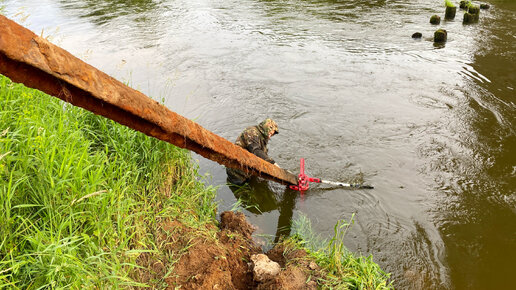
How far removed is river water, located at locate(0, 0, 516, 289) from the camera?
15.4ft

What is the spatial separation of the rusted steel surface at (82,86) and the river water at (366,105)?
2431mm

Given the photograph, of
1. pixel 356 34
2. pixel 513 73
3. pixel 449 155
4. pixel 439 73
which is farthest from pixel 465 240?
pixel 356 34

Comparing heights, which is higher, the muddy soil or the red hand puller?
the muddy soil

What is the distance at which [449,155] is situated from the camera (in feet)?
20.6

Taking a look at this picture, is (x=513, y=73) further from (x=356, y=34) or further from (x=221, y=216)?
(x=221, y=216)

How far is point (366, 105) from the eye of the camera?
8227mm

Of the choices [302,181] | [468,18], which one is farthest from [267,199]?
[468,18]

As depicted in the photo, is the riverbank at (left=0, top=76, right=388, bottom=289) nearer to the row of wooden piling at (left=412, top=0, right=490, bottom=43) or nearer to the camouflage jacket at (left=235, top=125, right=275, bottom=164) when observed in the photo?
the camouflage jacket at (left=235, top=125, right=275, bottom=164)

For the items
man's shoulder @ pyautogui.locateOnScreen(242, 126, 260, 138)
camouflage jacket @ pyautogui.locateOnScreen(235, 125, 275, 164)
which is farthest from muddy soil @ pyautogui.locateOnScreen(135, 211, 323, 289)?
man's shoulder @ pyautogui.locateOnScreen(242, 126, 260, 138)

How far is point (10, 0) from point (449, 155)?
82.2ft

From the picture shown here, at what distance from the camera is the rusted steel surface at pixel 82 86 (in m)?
1.72

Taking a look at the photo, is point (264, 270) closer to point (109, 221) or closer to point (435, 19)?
point (109, 221)

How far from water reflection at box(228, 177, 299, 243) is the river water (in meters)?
0.03

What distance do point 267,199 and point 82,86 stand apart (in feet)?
12.5
